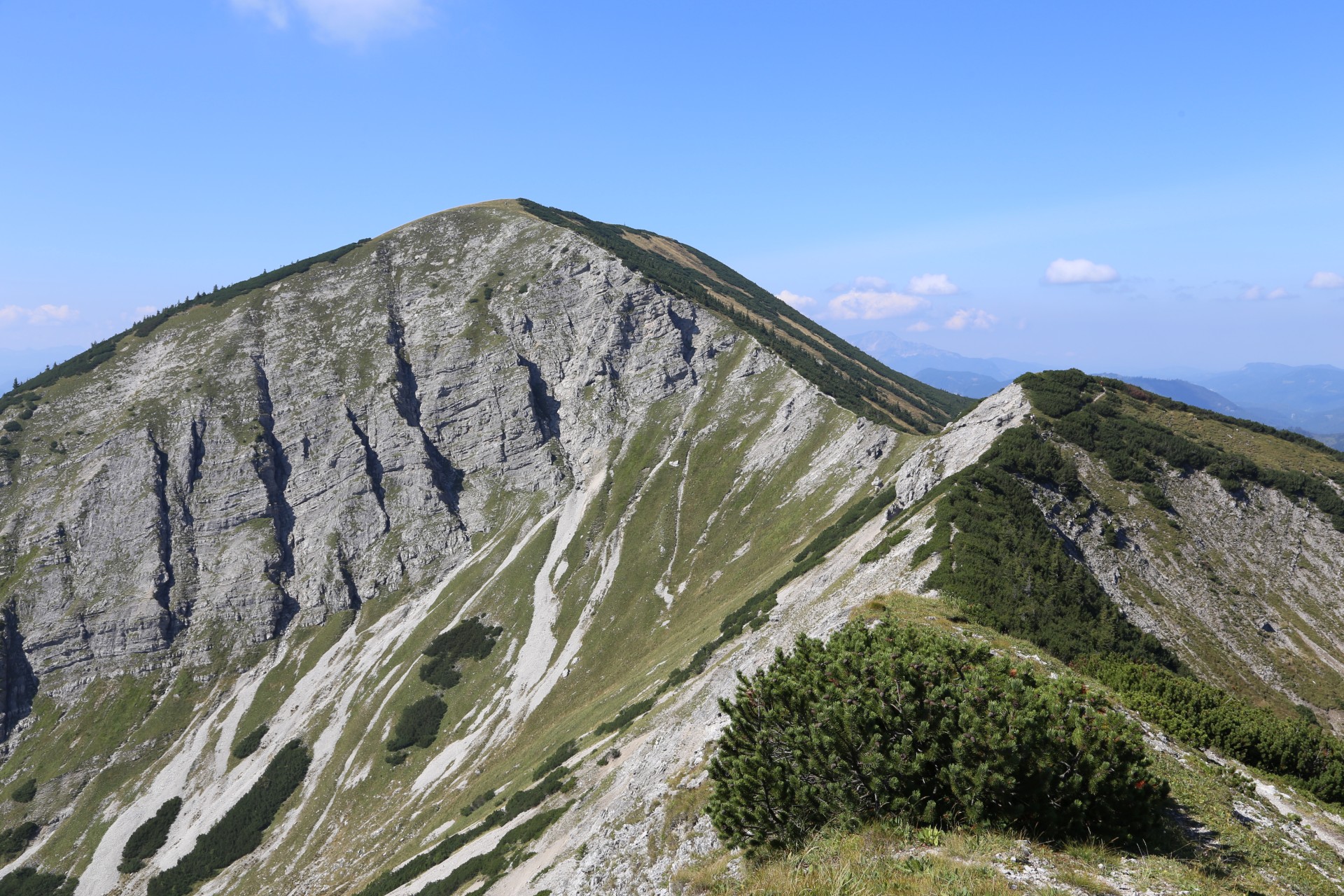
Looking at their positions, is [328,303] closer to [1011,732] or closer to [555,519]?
[555,519]

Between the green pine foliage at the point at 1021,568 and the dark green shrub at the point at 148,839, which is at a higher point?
the green pine foliage at the point at 1021,568

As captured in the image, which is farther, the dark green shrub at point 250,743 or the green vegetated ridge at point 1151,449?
the dark green shrub at point 250,743

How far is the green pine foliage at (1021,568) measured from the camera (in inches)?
1586

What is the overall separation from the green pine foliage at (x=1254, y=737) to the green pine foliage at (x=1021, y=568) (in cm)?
821

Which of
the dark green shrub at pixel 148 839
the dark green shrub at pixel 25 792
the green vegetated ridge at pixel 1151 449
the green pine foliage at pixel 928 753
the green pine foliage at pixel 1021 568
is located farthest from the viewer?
the dark green shrub at pixel 25 792

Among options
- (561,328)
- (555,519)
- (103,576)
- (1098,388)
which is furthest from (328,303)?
(1098,388)

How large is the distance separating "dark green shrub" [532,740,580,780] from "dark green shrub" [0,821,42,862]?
88.7m

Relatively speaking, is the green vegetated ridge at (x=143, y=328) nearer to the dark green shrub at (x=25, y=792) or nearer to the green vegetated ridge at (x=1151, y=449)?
the dark green shrub at (x=25, y=792)

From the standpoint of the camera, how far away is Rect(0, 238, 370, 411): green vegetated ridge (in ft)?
499

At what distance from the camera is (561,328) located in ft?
524

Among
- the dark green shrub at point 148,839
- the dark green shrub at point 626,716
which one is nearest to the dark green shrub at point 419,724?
A: the dark green shrub at point 148,839

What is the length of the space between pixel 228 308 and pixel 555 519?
345ft

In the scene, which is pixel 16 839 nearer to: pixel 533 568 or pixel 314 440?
pixel 314 440

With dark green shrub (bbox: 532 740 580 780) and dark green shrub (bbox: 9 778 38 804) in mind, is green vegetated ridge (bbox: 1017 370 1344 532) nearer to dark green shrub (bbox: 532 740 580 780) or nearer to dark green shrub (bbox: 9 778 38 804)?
dark green shrub (bbox: 532 740 580 780)
